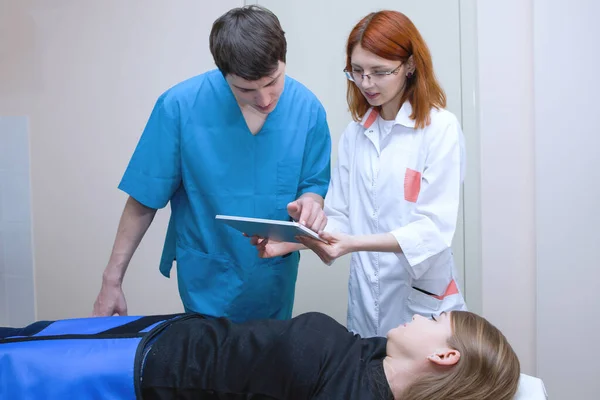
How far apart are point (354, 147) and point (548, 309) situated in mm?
1179


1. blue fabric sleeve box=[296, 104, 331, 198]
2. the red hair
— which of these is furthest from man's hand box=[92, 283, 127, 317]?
the red hair

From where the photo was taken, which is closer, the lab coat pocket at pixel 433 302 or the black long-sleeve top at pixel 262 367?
the black long-sleeve top at pixel 262 367

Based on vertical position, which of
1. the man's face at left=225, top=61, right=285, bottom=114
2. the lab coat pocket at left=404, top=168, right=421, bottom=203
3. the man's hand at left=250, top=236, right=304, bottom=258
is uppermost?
the man's face at left=225, top=61, right=285, bottom=114

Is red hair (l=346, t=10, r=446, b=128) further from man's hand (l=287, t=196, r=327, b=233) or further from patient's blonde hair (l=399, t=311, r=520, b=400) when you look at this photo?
patient's blonde hair (l=399, t=311, r=520, b=400)

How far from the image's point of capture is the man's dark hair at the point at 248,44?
145 centimetres

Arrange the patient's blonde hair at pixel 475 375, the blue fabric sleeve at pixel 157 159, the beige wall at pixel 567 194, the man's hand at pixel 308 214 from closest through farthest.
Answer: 1. the patient's blonde hair at pixel 475 375
2. the man's hand at pixel 308 214
3. the blue fabric sleeve at pixel 157 159
4. the beige wall at pixel 567 194

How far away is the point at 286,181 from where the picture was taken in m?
1.78

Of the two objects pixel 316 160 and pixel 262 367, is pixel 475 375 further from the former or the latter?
pixel 316 160

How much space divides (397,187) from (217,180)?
49cm

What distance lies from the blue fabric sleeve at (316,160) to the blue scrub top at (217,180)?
7 cm

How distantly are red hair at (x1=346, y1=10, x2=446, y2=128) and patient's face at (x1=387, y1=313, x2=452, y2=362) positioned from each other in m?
0.52

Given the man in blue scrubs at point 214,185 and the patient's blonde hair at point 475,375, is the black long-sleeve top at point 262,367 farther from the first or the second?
the man in blue scrubs at point 214,185

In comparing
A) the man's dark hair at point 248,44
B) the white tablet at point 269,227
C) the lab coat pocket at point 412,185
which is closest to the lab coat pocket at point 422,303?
the lab coat pocket at point 412,185

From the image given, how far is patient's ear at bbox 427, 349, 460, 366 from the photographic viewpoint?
4.50 feet
